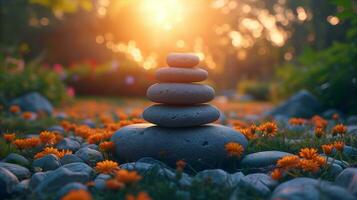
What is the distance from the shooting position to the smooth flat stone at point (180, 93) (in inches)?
151

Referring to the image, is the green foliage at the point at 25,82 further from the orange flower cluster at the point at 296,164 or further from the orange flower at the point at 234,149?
the orange flower cluster at the point at 296,164

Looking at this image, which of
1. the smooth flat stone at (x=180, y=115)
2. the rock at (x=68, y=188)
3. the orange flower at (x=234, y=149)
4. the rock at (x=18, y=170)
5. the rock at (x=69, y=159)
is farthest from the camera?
the smooth flat stone at (x=180, y=115)

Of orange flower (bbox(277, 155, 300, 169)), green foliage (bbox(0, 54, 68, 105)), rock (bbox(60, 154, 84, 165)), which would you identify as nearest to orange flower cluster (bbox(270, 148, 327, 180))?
orange flower (bbox(277, 155, 300, 169))

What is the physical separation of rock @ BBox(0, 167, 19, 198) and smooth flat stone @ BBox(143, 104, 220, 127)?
130cm

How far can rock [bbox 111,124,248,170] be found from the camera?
354 centimetres

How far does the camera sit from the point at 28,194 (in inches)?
112

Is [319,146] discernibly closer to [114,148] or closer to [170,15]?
[114,148]

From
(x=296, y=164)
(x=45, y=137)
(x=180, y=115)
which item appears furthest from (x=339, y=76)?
(x=45, y=137)

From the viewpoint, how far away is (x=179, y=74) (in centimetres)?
400

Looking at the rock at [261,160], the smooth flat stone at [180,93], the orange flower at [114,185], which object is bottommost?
the rock at [261,160]

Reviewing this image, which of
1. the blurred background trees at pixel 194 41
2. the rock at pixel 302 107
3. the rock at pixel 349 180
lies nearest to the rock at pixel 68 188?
the rock at pixel 349 180

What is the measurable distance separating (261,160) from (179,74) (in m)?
1.09

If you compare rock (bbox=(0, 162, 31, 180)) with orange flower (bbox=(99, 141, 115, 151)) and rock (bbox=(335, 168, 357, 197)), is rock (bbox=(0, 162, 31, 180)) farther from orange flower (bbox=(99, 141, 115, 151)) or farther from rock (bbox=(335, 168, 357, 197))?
rock (bbox=(335, 168, 357, 197))

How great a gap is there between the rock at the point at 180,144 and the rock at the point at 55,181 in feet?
2.69
